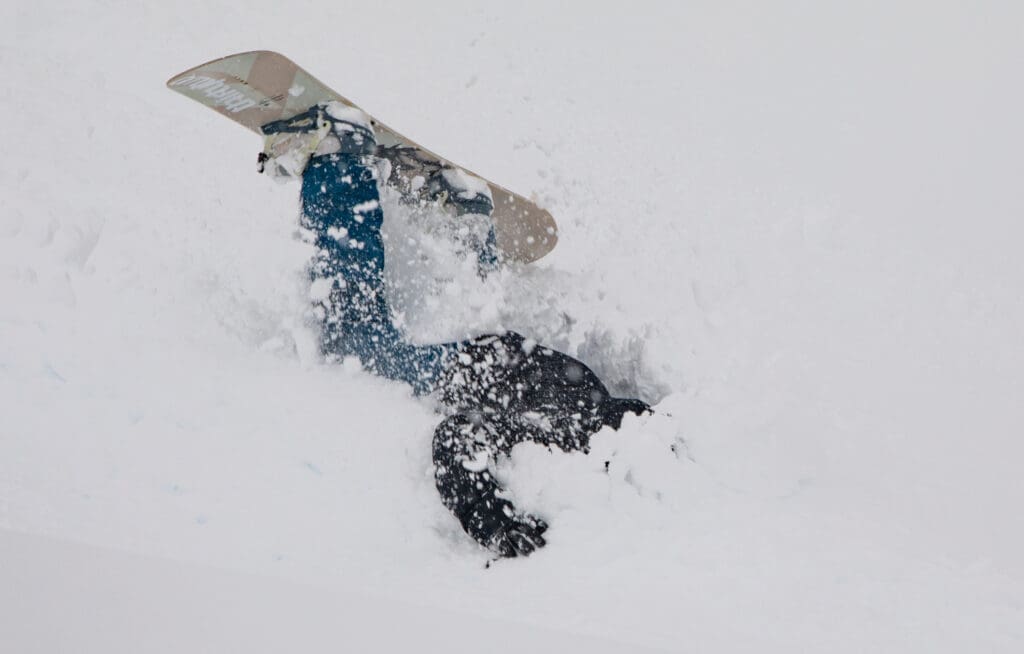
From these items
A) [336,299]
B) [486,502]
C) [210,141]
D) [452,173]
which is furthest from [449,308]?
[210,141]

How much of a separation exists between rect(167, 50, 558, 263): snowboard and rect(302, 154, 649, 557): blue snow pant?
10.5 inches

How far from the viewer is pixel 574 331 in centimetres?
228

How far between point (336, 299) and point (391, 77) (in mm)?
2020

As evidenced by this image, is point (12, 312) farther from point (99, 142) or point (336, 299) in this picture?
point (99, 142)

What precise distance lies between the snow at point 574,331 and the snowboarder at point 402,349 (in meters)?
0.09

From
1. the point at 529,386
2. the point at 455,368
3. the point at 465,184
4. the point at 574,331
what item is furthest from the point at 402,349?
the point at 465,184

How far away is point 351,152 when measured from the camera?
2182mm

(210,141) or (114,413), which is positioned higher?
(210,141)

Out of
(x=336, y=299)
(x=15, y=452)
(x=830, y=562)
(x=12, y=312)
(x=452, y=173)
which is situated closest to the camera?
(x=830, y=562)

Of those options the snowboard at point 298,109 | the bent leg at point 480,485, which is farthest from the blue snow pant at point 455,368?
the snowboard at point 298,109

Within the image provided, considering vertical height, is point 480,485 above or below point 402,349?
below

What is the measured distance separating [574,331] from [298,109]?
3.83 ft

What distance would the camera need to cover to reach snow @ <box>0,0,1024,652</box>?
1067 mm

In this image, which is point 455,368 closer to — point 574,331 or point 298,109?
point 574,331
